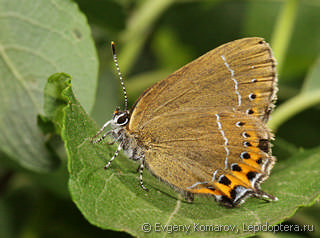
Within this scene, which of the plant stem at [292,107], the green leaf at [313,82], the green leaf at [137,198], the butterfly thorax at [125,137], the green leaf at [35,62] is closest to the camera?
the green leaf at [137,198]

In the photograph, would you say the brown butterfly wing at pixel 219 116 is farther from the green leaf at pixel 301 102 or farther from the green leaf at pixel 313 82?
the green leaf at pixel 313 82

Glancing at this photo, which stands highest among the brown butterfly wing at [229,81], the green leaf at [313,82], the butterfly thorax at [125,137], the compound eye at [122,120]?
the brown butterfly wing at [229,81]

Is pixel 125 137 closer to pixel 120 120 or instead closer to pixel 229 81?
pixel 120 120

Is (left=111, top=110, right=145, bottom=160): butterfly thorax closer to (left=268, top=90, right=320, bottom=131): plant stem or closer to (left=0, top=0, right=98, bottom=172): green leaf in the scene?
(left=0, top=0, right=98, bottom=172): green leaf

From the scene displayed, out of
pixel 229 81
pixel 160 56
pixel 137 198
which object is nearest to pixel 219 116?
pixel 229 81

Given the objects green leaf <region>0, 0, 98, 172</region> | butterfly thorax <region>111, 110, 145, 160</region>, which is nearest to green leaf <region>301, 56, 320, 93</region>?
butterfly thorax <region>111, 110, 145, 160</region>

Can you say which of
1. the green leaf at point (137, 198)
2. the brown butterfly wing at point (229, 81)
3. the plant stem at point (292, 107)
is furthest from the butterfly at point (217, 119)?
the plant stem at point (292, 107)

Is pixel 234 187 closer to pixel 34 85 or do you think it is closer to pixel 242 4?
pixel 34 85
